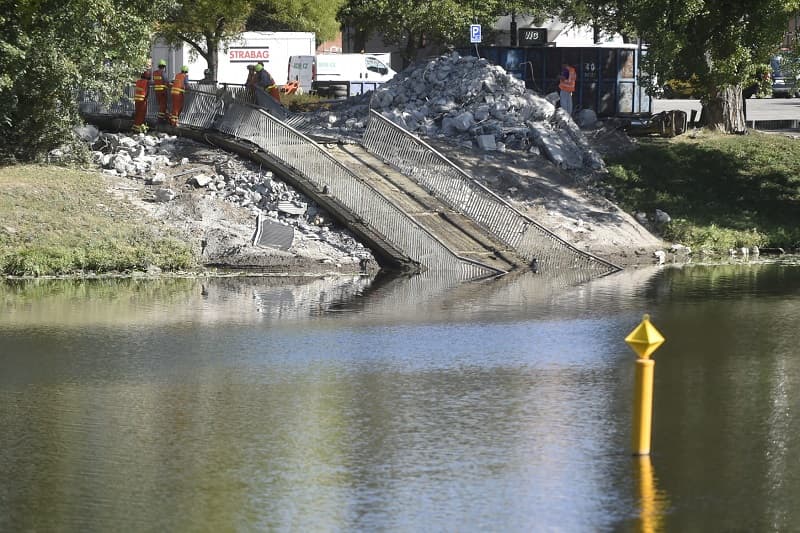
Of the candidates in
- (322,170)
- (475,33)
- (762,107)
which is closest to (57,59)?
(322,170)

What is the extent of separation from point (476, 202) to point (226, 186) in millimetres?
5436

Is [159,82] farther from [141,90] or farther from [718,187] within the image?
[718,187]

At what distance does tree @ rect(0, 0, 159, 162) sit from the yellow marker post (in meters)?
18.7

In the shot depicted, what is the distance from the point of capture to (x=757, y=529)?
964 cm

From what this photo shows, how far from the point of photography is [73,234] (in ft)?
82.6

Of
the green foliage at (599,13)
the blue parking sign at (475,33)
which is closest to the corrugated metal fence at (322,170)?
the blue parking sign at (475,33)

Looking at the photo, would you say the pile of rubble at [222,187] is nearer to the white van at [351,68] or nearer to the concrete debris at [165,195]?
the concrete debris at [165,195]

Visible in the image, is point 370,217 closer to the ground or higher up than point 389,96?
closer to the ground

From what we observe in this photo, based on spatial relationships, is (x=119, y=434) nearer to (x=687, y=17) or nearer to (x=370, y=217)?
(x=370, y=217)

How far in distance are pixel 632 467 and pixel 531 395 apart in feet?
9.82

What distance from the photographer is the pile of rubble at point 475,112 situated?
31.7m

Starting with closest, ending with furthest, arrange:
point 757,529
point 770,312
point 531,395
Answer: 1. point 757,529
2. point 531,395
3. point 770,312

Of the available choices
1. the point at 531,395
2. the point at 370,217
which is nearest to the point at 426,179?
the point at 370,217

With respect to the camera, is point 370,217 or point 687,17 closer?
point 370,217
